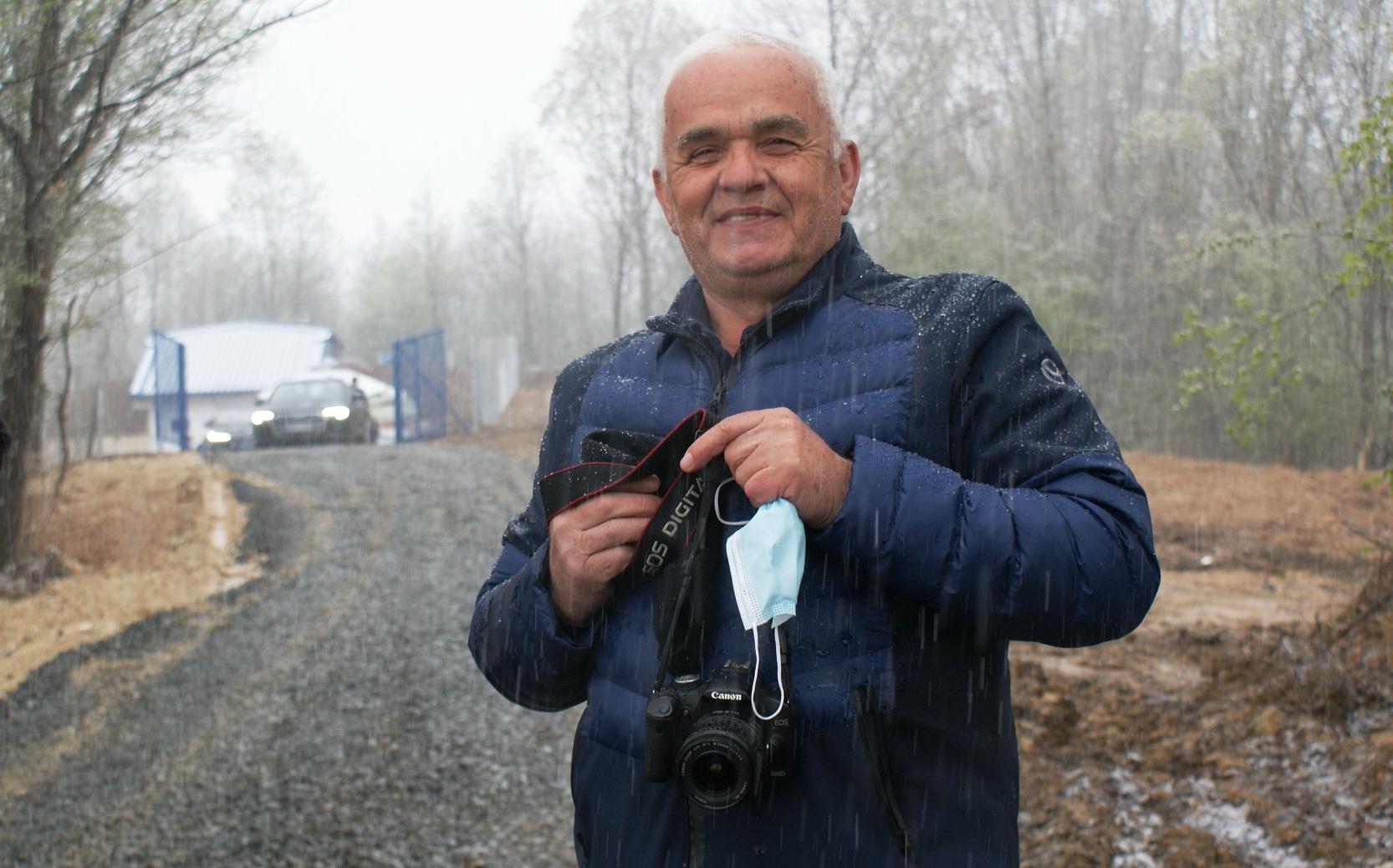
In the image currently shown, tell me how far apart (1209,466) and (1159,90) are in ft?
62.7

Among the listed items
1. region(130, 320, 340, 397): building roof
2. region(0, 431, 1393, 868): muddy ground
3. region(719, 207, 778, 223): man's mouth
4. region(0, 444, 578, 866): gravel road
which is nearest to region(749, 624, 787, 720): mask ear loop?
region(719, 207, 778, 223): man's mouth

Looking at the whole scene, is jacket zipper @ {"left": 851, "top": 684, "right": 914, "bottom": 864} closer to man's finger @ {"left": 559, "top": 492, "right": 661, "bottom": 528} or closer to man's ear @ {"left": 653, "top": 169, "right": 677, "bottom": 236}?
man's finger @ {"left": 559, "top": 492, "right": 661, "bottom": 528}

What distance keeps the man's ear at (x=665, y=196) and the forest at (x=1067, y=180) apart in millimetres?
85

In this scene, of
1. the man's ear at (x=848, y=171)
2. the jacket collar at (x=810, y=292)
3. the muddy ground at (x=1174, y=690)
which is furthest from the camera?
the muddy ground at (x=1174, y=690)

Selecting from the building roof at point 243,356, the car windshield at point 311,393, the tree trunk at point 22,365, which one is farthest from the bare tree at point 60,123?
the building roof at point 243,356

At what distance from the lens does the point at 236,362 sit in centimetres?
3694

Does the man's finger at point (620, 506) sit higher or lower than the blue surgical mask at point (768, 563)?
higher

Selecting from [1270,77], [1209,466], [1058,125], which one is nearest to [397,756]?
[1209,466]

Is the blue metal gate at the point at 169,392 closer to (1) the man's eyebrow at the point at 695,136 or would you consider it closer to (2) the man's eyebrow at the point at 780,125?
(1) the man's eyebrow at the point at 695,136

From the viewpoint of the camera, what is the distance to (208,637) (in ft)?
24.3

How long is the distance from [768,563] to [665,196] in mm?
808

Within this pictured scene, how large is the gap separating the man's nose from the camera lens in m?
0.82

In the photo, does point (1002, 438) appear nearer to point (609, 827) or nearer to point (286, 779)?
point (609, 827)

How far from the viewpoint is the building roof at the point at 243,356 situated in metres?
36.2
